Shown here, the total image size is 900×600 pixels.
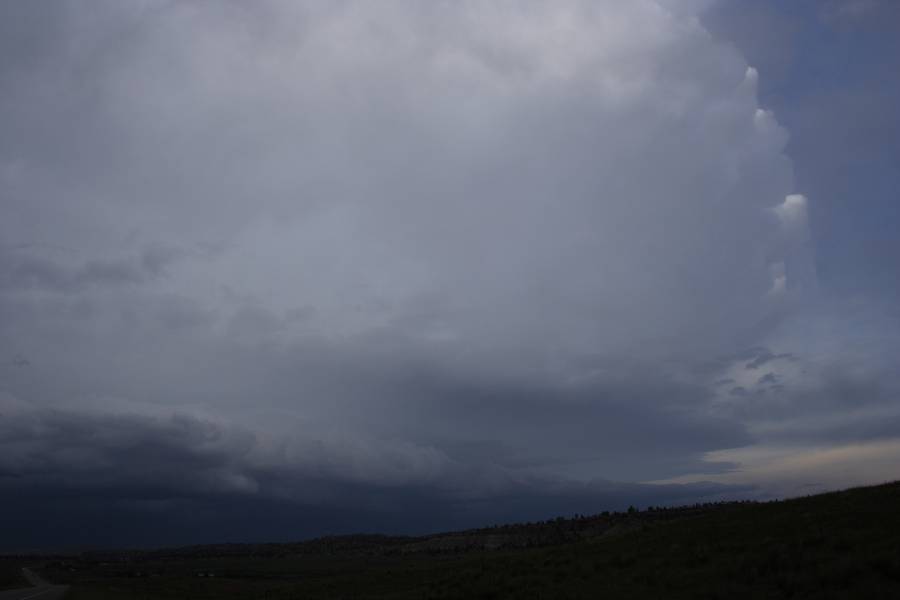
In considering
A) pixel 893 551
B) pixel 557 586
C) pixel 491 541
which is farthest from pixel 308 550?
pixel 893 551

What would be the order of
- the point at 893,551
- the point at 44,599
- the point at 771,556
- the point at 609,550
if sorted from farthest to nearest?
the point at 44,599 < the point at 609,550 < the point at 771,556 < the point at 893,551

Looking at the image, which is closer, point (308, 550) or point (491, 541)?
point (491, 541)

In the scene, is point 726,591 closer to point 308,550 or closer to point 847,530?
point 847,530

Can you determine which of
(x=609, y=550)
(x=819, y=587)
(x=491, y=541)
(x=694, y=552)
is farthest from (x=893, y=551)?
(x=491, y=541)

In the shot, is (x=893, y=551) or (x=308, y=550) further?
(x=308, y=550)

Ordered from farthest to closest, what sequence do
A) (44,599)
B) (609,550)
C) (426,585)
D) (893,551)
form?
(44,599), (426,585), (609,550), (893,551)

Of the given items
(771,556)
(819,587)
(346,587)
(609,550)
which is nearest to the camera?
(819,587)

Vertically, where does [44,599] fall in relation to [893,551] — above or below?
below

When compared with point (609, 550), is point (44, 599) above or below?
below

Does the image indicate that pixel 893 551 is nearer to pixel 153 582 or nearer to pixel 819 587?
pixel 819 587

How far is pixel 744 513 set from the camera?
123 ft

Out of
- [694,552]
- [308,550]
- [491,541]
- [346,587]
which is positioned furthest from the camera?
[308,550]

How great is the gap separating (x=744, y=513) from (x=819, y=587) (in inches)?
740

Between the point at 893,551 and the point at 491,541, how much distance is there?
90430 millimetres
